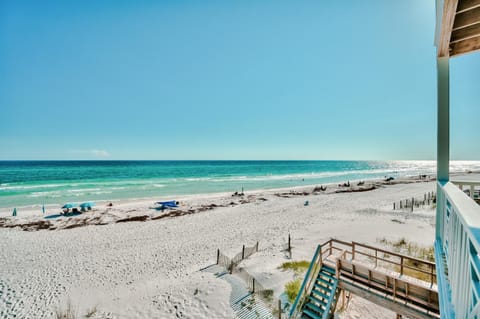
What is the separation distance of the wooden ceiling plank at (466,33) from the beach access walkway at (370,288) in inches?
198

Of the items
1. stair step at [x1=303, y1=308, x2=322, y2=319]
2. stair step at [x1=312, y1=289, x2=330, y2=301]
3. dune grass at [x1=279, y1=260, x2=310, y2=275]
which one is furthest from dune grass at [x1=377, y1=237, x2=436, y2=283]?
stair step at [x1=303, y1=308, x2=322, y2=319]

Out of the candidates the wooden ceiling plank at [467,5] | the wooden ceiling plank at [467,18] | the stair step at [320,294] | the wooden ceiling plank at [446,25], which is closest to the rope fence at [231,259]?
the stair step at [320,294]

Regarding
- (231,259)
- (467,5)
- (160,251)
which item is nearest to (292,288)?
(231,259)

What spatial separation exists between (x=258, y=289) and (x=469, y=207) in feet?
26.5

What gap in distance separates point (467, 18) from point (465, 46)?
0.85 meters

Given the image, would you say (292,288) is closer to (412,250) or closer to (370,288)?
(370,288)

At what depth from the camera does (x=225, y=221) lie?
1842 centimetres

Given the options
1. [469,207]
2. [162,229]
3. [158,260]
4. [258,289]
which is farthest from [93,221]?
[469,207]

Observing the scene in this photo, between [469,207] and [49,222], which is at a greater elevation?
[469,207]

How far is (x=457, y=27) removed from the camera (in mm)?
3307

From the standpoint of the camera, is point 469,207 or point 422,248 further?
point 422,248

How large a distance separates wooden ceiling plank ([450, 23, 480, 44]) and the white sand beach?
324 inches

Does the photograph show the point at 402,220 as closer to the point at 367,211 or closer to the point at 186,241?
the point at 367,211

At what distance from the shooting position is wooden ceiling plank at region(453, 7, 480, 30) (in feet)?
10.1
